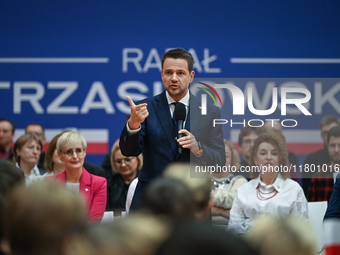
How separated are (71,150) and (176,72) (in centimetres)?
149

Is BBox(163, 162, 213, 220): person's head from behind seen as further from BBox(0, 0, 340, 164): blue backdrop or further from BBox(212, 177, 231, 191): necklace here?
BBox(0, 0, 340, 164): blue backdrop

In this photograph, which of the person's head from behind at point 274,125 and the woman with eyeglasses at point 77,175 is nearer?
the person's head from behind at point 274,125

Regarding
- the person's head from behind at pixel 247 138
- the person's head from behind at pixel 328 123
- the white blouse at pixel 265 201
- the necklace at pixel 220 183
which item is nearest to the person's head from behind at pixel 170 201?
the white blouse at pixel 265 201

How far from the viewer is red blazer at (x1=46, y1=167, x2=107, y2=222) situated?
135 inches

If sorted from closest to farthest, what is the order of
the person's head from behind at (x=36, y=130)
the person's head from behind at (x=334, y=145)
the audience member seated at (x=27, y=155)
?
1. the person's head from behind at (x=334, y=145)
2. the audience member seated at (x=27, y=155)
3. the person's head from behind at (x=36, y=130)

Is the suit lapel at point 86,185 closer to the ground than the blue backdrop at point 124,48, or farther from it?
closer to the ground

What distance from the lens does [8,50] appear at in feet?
19.4

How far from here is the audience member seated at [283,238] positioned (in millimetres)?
919

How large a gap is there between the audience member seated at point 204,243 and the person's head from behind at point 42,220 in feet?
0.71

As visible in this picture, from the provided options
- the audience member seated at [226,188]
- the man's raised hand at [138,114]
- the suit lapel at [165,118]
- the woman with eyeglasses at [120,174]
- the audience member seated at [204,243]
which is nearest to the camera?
the audience member seated at [204,243]

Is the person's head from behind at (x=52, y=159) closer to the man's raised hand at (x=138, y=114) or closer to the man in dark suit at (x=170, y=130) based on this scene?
the man in dark suit at (x=170, y=130)

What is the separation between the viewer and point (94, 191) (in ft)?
11.6

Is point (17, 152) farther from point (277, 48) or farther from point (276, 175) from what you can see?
point (277, 48)

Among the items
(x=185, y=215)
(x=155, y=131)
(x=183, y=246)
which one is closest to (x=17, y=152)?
(x=155, y=131)
